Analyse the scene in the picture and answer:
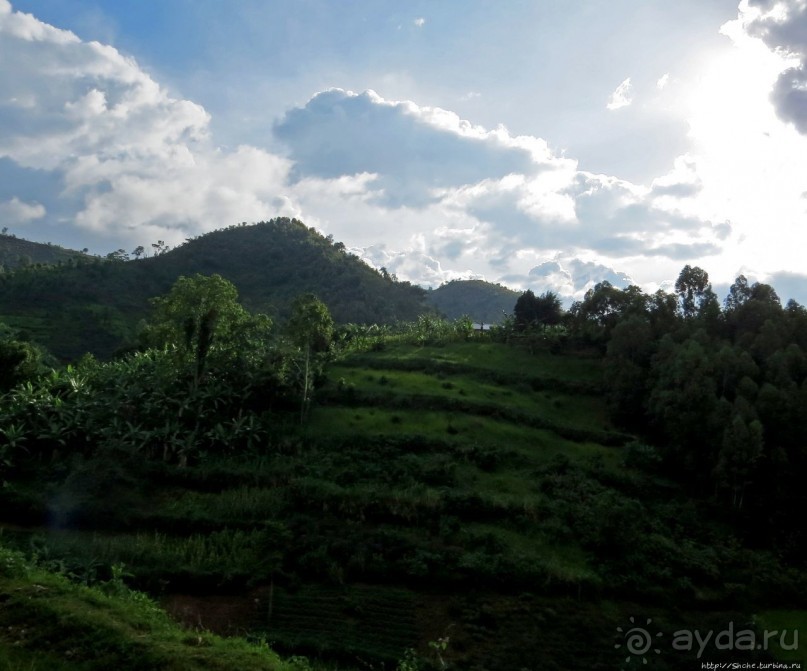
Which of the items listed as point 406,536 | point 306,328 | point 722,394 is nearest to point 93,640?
point 406,536

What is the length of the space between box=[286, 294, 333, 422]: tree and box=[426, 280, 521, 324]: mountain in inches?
2910

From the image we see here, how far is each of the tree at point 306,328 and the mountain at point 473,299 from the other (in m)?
73.9

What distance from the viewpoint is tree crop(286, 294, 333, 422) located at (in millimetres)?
30922

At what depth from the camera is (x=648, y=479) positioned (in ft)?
91.5

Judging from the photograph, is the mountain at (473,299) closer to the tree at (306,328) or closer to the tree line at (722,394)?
the tree line at (722,394)

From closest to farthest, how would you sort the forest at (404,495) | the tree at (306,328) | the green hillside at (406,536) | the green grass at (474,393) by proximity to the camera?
1. the forest at (404,495)
2. the green hillside at (406,536)
3. the tree at (306,328)
4. the green grass at (474,393)

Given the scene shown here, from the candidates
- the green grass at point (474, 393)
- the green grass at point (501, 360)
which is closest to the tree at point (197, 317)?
the green grass at point (474, 393)

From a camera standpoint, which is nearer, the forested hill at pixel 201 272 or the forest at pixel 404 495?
the forest at pixel 404 495

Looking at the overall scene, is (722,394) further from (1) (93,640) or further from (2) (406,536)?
(1) (93,640)

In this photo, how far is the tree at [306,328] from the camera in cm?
3092

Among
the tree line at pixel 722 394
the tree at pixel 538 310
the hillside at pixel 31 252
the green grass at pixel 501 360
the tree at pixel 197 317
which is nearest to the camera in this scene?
the tree line at pixel 722 394

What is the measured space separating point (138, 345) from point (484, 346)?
2225 centimetres

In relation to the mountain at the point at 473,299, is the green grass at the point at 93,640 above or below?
below

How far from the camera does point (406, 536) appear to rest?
2166 cm
